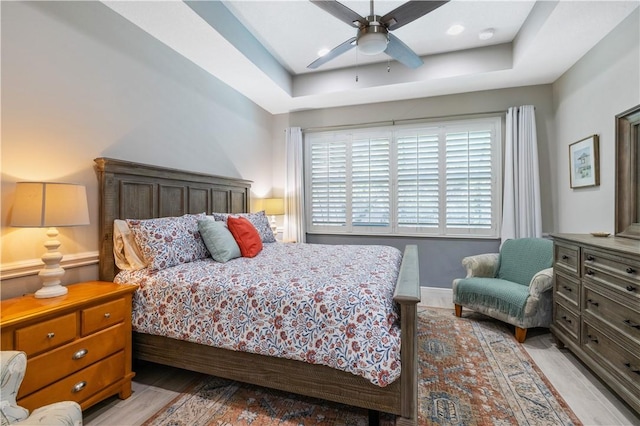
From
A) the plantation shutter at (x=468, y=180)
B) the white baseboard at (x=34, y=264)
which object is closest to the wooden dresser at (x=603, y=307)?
the plantation shutter at (x=468, y=180)

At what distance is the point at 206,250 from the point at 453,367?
220 centimetres

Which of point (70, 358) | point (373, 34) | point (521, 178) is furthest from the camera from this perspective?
point (521, 178)

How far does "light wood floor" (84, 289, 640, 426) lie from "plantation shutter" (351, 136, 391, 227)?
93.9 inches

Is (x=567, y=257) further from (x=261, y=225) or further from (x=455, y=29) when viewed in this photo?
(x=261, y=225)

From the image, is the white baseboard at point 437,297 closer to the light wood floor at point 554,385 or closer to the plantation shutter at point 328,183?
the light wood floor at point 554,385

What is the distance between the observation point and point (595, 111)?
2.86 meters

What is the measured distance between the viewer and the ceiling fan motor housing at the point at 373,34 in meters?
2.12

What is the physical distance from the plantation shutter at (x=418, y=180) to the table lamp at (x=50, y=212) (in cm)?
363

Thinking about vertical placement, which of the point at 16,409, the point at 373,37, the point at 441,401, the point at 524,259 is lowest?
the point at 441,401

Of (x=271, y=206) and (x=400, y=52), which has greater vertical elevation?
(x=400, y=52)

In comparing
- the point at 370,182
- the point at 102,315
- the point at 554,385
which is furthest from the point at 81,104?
the point at 554,385

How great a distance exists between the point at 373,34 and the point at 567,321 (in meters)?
2.70

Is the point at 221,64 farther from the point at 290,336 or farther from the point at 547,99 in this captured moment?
the point at 547,99

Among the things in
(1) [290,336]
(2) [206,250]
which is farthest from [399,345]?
(2) [206,250]
